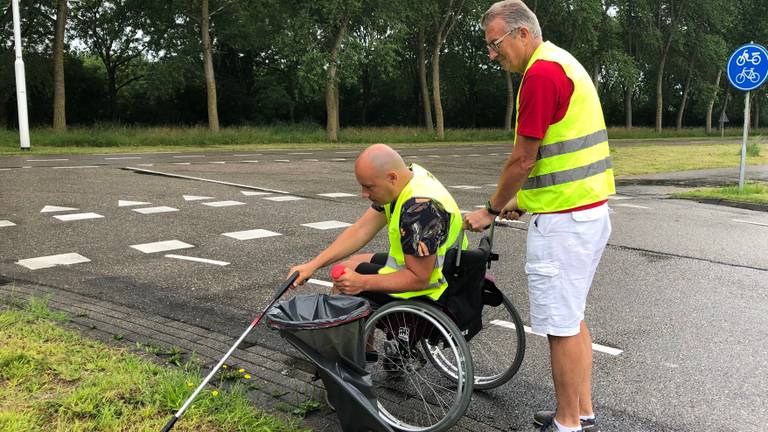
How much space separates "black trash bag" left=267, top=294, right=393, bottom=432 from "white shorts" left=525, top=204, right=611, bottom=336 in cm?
77

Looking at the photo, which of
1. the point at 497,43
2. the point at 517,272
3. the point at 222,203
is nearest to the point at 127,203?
the point at 222,203

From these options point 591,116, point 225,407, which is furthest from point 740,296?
point 225,407

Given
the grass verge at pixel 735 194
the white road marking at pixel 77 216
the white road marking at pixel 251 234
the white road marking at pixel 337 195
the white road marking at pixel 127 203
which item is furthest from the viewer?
the grass verge at pixel 735 194

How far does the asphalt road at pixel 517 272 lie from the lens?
345cm

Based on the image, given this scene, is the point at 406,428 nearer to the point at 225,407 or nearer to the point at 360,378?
the point at 360,378

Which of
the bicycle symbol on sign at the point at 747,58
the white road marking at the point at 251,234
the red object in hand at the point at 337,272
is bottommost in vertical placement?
the white road marking at the point at 251,234

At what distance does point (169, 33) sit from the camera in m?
36.6

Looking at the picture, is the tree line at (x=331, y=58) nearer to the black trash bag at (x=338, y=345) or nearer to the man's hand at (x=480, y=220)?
the man's hand at (x=480, y=220)

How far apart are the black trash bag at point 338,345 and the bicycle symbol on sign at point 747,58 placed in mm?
12008

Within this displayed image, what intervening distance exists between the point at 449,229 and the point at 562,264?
1.81 ft

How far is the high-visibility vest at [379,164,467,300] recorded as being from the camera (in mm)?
2953

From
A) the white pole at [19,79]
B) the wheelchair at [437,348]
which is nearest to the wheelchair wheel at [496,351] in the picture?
the wheelchair at [437,348]

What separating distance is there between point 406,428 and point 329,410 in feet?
1.44

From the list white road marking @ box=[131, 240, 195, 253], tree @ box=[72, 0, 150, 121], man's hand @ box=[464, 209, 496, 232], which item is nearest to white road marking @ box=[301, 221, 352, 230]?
white road marking @ box=[131, 240, 195, 253]
